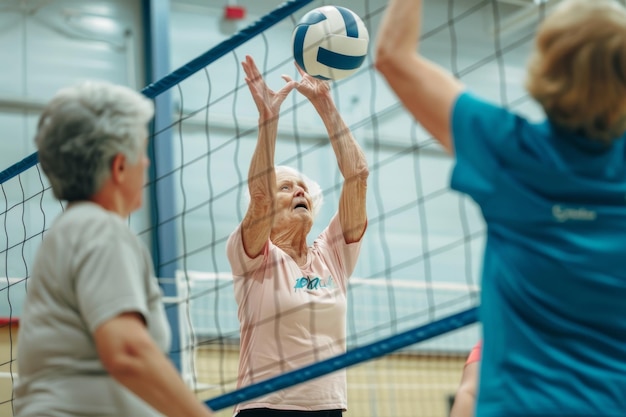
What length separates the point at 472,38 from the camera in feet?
35.5

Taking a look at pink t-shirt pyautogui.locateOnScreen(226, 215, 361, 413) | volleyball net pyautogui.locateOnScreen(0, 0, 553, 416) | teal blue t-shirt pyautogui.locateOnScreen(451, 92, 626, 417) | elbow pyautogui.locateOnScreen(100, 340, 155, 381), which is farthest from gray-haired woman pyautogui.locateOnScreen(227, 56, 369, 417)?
volleyball net pyautogui.locateOnScreen(0, 0, 553, 416)

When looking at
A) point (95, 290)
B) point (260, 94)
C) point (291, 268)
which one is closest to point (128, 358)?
point (95, 290)

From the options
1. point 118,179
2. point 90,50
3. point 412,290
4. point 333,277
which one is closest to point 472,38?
point 412,290

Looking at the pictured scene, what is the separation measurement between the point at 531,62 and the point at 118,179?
33.6 inches

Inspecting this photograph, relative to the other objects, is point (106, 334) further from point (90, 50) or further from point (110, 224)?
point (90, 50)

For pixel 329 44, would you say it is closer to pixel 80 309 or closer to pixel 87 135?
pixel 87 135

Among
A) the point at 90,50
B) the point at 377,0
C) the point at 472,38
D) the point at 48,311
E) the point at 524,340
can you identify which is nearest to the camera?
the point at 524,340

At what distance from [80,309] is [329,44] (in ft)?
6.98

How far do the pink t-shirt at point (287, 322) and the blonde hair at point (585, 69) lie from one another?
1.91 meters

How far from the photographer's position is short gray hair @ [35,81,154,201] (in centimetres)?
203

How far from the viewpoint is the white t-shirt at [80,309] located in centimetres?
195

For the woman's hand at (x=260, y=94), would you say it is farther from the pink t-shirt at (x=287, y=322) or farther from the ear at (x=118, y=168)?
the ear at (x=118, y=168)

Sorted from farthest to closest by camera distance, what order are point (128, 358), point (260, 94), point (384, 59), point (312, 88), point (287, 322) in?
1. point (312, 88)
2. point (260, 94)
3. point (287, 322)
4. point (384, 59)
5. point (128, 358)

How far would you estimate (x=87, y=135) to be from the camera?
2.02 m
